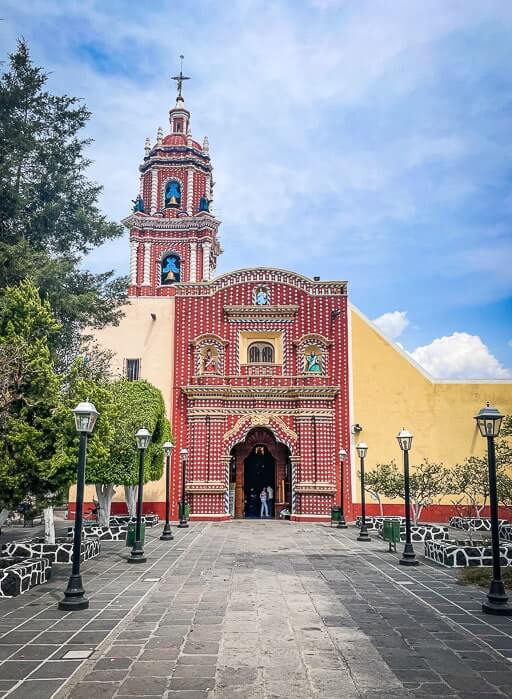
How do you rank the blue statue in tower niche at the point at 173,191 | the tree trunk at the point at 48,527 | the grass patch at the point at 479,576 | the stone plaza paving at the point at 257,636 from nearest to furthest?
the stone plaza paving at the point at 257,636
the grass patch at the point at 479,576
the tree trunk at the point at 48,527
the blue statue in tower niche at the point at 173,191

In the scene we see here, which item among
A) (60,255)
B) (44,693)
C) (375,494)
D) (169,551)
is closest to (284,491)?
(375,494)

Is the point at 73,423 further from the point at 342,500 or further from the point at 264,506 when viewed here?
the point at 264,506

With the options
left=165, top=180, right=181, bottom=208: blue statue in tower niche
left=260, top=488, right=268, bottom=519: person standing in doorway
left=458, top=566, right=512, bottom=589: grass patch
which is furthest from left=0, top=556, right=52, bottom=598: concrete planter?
left=165, top=180, right=181, bottom=208: blue statue in tower niche

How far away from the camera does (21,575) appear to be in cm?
992

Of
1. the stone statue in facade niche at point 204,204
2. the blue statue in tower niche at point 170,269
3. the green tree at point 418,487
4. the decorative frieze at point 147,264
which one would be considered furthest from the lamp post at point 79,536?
the stone statue in facade niche at point 204,204

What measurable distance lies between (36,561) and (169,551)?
5.12 m

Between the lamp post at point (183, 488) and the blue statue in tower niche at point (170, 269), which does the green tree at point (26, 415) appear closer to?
the lamp post at point (183, 488)

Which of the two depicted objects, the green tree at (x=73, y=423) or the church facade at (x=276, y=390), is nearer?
the green tree at (x=73, y=423)

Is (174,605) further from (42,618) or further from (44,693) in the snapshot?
(44,693)

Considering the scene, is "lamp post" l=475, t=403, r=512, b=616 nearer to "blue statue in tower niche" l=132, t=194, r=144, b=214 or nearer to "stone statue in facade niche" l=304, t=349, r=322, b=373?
"stone statue in facade niche" l=304, t=349, r=322, b=373

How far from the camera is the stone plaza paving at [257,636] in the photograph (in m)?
5.79

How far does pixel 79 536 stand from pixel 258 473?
18001 millimetres

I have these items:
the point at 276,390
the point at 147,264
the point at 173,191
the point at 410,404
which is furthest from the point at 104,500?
the point at 173,191

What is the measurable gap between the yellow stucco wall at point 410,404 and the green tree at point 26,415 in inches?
624
